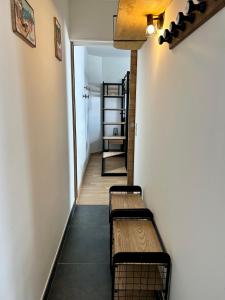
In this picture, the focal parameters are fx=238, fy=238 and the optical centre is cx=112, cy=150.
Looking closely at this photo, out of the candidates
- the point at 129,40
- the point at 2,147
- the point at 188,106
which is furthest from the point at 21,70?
the point at 129,40

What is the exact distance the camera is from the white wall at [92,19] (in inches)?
112

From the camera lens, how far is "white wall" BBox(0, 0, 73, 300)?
1.12 metres

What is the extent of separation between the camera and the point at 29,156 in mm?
1425

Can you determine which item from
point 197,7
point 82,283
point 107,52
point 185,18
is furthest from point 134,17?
point 107,52

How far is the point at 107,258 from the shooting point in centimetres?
227

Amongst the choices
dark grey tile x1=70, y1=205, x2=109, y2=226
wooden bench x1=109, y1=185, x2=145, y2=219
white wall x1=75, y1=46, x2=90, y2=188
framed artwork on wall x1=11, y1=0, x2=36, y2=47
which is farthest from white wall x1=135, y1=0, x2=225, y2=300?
white wall x1=75, y1=46, x2=90, y2=188

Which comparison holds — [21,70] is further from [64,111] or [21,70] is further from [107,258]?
[107,258]

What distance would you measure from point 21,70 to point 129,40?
1264 mm

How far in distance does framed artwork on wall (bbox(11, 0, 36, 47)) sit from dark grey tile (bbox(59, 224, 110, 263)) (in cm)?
187

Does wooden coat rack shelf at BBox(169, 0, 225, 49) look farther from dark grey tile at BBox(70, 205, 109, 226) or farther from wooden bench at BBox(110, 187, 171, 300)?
dark grey tile at BBox(70, 205, 109, 226)

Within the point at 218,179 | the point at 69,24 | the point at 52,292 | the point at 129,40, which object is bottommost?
the point at 52,292

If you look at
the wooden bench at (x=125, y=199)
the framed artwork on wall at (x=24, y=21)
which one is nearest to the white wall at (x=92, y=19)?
the framed artwork on wall at (x=24, y=21)

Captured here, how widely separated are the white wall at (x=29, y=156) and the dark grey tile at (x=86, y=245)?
8.0 inches

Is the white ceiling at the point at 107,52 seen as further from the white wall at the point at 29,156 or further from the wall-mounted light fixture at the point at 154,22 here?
the wall-mounted light fixture at the point at 154,22
